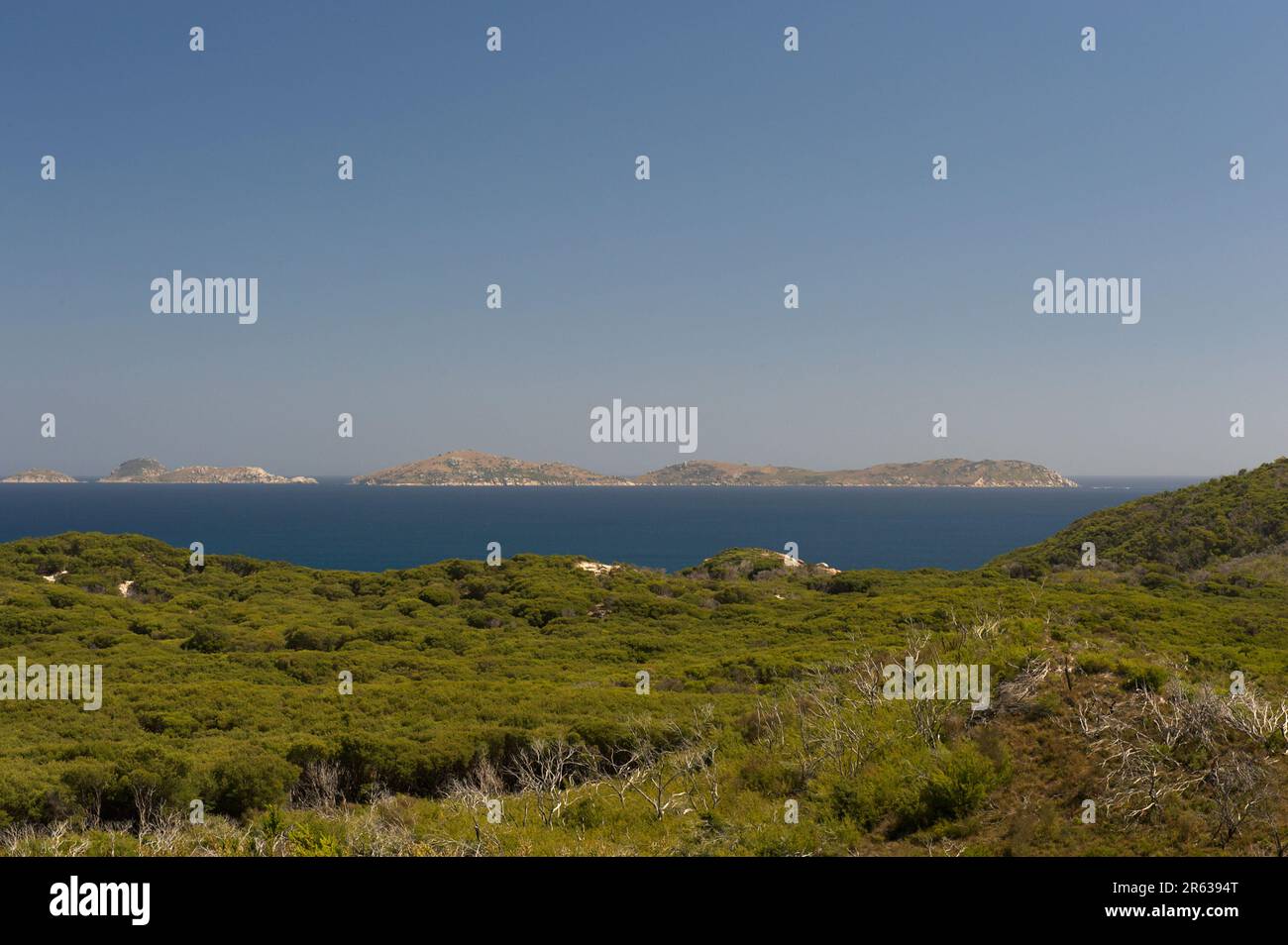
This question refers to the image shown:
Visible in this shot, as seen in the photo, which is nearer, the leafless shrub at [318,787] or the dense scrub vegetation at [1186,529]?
the leafless shrub at [318,787]

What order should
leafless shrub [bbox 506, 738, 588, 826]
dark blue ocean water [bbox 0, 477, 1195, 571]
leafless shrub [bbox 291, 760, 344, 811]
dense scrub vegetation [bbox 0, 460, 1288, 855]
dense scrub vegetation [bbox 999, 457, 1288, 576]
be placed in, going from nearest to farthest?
dense scrub vegetation [bbox 0, 460, 1288, 855] < leafless shrub [bbox 506, 738, 588, 826] < leafless shrub [bbox 291, 760, 344, 811] < dense scrub vegetation [bbox 999, 457, 1288, 576] < dark blue ocean water [bbox 0, 477, 1195, 571]

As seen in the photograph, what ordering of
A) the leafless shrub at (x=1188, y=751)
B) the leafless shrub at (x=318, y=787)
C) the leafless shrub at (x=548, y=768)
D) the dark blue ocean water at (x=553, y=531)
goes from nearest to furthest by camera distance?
the leafless shrub at (x=1188, y=751) < the leafless shrub at (x=548, y=768) < the leafless shrub at (x=318, y=787) < the dark blue ocean water at (x=553, y=531)

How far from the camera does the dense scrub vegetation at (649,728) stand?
937 centimetres

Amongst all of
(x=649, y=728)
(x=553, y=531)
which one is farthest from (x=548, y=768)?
(x=553, y=531)

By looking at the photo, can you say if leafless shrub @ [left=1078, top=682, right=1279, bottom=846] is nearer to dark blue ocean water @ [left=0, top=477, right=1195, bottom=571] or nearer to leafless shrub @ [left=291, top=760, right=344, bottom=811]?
leafless shrub @ [left=291, top=760, right=344, bottom=811]

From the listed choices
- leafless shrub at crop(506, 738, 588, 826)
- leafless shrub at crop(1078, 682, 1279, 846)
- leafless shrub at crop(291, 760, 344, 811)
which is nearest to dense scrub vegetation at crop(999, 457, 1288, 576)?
leafless shrub at crop(1078, 682, 1279, 846)

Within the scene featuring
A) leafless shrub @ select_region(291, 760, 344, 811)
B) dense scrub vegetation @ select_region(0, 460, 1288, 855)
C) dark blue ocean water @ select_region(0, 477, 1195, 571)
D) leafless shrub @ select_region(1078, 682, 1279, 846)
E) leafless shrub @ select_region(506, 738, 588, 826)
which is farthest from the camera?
dark blue ocean water @ select_region(0, 477, 1195, 571)

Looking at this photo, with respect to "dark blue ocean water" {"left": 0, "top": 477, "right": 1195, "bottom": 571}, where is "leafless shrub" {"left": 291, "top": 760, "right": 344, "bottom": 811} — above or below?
above

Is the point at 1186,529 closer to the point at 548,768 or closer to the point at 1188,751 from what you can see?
the point at 1188,751

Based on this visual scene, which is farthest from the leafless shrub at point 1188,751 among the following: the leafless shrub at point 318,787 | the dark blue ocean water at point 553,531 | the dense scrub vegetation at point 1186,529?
the dark blue ocean water at point 553,531

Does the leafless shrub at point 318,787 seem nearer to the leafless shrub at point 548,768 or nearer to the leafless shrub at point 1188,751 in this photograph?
the leafless shrub at point 548,768

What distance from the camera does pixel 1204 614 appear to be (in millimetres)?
29625

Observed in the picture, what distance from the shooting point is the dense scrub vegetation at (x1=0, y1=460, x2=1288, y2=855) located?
30.7 feet
